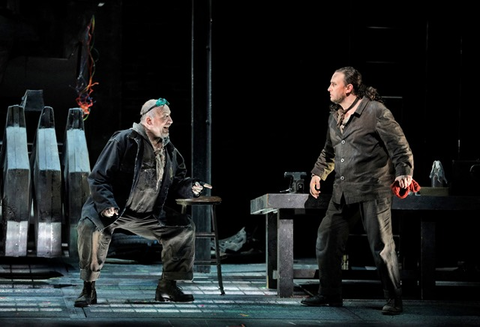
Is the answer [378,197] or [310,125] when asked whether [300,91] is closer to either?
[310,125]

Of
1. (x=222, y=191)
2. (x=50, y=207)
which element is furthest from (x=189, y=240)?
(x=222, y=191)

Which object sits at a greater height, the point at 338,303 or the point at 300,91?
the point at 300,91

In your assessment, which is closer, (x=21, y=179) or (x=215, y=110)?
(x=21, y=179)

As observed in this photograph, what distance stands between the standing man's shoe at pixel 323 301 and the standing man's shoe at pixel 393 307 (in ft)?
1.73

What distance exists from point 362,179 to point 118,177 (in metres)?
2.02

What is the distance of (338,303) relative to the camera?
8008mm

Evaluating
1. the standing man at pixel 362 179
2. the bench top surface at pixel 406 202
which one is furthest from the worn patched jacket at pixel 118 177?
the standing man at pixel 362 179

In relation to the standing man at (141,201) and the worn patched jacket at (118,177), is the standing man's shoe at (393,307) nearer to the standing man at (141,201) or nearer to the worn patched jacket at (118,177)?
the standing man at (141,201)

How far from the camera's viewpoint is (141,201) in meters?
7.86

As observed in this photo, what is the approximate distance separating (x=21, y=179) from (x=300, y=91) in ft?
15.3

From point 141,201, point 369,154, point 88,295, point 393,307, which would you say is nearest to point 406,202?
point 369,154

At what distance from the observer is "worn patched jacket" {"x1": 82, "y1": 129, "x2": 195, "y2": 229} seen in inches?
300

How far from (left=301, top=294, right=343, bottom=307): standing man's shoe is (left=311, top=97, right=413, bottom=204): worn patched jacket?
0.84 m

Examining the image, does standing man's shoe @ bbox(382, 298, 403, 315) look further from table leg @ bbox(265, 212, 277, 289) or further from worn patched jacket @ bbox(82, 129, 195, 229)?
worn patched jacket @ bbox(82, 129, 195, 229)
